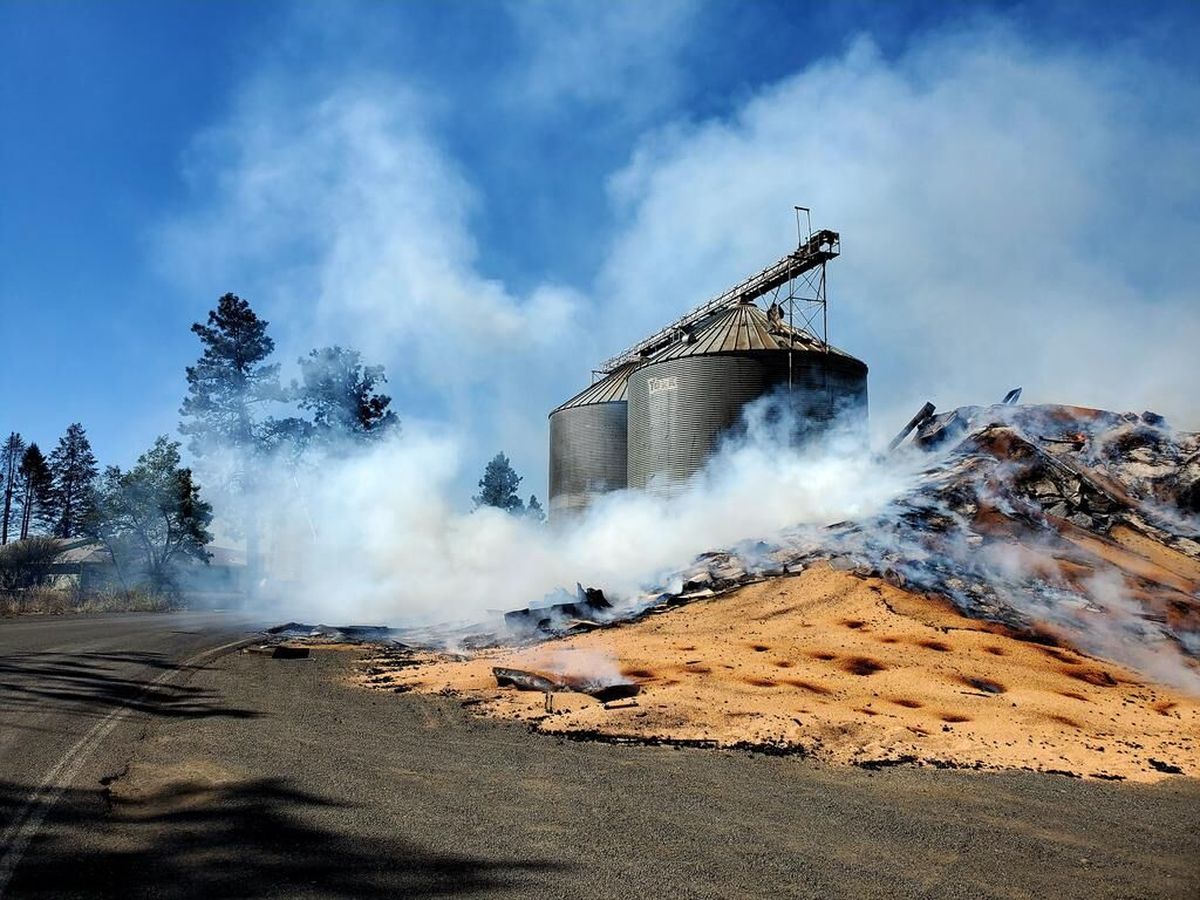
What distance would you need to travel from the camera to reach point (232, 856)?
15.1ft

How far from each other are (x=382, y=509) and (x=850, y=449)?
17.9 metres

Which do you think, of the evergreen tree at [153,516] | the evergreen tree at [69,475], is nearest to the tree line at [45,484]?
the evergreen tree at [69,475]

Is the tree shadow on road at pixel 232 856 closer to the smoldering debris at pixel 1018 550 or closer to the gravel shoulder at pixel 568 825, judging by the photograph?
the gravel shoulder at pixel 568 825

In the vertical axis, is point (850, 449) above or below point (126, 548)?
above

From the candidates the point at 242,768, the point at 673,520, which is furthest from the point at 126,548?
the point at 242,768

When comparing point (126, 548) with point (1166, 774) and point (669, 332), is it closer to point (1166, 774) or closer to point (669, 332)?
point (669, 332)

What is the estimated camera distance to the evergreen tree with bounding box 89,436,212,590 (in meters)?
33.5

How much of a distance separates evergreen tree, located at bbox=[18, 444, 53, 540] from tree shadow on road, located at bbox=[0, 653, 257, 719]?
2799 inches

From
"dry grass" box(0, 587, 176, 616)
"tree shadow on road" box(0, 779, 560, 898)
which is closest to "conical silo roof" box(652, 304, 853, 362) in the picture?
"dry grass" box(0, 587, 176, 616)

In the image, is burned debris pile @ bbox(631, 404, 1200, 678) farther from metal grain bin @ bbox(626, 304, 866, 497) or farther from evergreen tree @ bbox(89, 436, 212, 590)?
evergreen tree @ bbox(89, 436, 212, 590)

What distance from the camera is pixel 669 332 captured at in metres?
35.4

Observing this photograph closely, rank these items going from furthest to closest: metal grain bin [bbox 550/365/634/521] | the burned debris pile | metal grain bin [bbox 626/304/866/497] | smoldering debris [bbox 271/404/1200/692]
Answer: metal grain bin [bbox 550/365/634/521], metal grain bin [bbox 626/304/866/497], the burned debris pile, smoldering debris [bbox 271/404/1200/692]

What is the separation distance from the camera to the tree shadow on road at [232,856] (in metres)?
4.19

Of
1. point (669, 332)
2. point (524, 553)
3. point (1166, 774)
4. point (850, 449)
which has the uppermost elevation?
point (669, 332)
